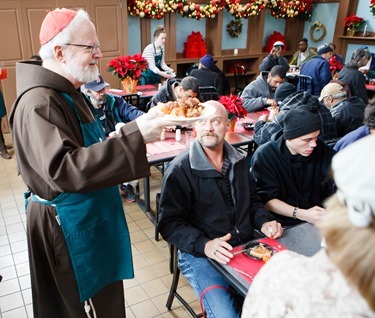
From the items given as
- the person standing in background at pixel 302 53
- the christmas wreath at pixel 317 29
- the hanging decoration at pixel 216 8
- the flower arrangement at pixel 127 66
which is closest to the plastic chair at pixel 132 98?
the flower arrangement at pixel 127 66

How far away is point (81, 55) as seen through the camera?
1.50 metres

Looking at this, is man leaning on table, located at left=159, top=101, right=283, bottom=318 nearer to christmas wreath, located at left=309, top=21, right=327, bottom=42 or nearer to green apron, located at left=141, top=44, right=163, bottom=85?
green apron, located at left=141, top=44, right=163, bottom=85

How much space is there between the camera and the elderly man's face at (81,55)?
1.49m

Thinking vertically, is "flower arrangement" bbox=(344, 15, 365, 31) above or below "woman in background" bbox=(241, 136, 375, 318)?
above

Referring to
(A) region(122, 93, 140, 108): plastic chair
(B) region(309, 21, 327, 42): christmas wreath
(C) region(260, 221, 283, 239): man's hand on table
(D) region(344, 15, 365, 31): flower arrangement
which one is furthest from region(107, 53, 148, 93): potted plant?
(B) region(309, 21, 327, 42): christmas wreath

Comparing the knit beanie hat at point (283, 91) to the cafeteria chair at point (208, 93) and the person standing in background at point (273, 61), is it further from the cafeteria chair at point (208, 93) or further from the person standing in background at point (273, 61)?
the person standing in background at point (273, 61)

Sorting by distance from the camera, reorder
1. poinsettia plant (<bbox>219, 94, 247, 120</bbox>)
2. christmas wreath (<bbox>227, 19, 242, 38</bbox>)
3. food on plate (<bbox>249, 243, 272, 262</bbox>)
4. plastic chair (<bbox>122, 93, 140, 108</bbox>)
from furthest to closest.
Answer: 1. christmas wreath (<bbox>227, 19, 242, 38</bbox>)
2. plastic chair (<bbox>122, 93, 140, 108</bbox>)
3. poinsettia plant (<bbox>219, 94, 247, 120</bbox>)
4. food on plate (<bbox>249, 243, 272, 262</bbox>)

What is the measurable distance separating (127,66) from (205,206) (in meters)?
3.39

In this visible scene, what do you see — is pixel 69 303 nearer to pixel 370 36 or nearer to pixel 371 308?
pixel 371 308

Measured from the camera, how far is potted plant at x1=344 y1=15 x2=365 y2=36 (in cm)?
825

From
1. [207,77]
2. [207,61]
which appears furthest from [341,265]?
[207,61]

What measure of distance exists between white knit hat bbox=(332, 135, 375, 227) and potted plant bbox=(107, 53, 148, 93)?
4.52m

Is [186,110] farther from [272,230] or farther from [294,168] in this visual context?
[294,168]

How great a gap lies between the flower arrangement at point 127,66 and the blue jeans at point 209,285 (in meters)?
3.44
